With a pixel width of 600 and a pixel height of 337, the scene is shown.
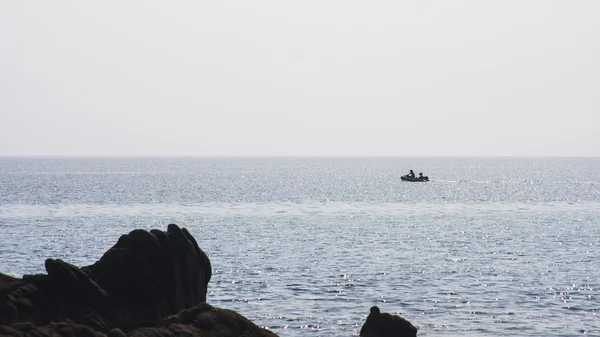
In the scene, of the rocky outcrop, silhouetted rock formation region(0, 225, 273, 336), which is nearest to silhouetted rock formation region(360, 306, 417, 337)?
Answer: silhouetted rock formation region(0, 225, 273, 336)

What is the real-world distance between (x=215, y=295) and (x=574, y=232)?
58.4 meters

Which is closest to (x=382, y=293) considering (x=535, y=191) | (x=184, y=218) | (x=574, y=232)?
(x=574, y=232)

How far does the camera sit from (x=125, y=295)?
106 feet

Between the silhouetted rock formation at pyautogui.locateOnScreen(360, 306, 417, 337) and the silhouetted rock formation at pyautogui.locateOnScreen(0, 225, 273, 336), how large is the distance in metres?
7.62

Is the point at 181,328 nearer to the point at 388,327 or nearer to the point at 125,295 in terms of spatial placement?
the point at 125,295

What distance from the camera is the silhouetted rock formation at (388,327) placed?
3581 cm

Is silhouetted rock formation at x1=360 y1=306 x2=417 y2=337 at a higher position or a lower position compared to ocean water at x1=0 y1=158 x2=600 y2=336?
higher

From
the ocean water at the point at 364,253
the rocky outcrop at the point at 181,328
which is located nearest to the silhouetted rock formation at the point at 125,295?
the rocky outcrop at the point at 181,328

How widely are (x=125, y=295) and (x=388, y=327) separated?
11278 millimetres

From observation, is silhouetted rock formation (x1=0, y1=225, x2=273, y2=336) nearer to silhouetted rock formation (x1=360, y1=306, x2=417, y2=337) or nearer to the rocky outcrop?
the rocky outcrop

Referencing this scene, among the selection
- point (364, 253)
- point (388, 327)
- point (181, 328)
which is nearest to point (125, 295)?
point (181, 328)

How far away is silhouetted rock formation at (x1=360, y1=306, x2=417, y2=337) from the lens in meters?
35.8

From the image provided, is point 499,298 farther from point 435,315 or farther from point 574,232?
point 574,232

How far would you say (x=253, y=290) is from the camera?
53.2 meters
